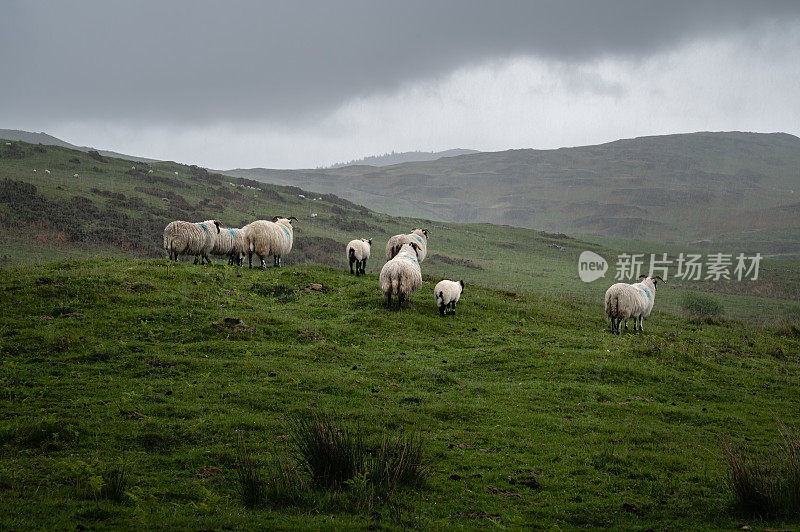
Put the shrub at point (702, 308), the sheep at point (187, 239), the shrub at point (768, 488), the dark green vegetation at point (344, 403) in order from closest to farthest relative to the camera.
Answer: the shrub at point (768, 488)
the dark green vegetation at point (344, 403)
the sheep at point (187, 239)
the shrub at point (702, 308)

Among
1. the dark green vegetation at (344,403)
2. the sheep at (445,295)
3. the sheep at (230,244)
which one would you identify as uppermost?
the sheep at (230,244)

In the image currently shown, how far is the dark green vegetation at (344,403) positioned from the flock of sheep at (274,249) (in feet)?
3.65

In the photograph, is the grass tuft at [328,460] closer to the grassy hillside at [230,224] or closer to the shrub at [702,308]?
the grassy hillside at [230,224]

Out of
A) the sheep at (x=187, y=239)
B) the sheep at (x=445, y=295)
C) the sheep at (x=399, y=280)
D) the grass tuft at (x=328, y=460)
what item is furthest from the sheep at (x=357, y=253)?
the grass tuft at (x=328, y=460)

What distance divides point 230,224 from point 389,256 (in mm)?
32457

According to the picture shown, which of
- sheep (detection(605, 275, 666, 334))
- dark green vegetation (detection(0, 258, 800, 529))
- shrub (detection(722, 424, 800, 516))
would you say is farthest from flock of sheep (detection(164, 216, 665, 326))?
shrub (detection(722, 424, 800, 516))

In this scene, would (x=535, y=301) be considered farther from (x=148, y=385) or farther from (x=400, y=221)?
(x=400, y=221)

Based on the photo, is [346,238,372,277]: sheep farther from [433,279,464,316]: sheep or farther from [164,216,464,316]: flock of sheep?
[433,279,464,316]: sheep

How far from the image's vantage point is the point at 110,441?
8.73 m

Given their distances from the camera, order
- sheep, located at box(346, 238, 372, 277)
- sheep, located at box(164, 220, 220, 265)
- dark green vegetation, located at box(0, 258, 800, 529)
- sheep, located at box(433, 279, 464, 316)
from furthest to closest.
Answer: sheep, located at box(346, 238, 372, 277) → sheep, located at box(164, 220, 220, 265) → sheep, located at box(433, 279, 464, 316) → dark green vegetation, located at box(0, 258, 800, 529)

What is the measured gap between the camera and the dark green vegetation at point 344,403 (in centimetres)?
709

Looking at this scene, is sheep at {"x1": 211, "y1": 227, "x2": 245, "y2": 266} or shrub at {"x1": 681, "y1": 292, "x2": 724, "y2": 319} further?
shrub at {"x1": 681, "y1": 292, "x2": 724, "y2": 319}

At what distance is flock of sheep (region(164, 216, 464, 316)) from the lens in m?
20.9

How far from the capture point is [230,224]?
182 feet
